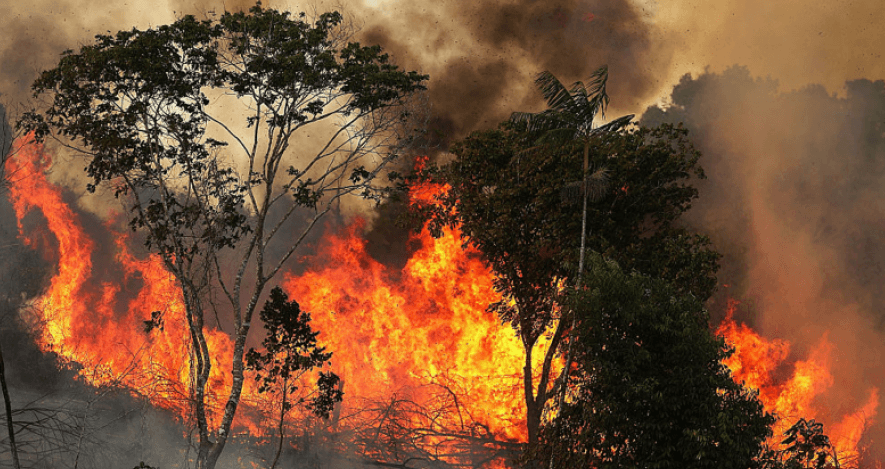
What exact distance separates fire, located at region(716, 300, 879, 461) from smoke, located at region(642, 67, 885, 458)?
34 cm

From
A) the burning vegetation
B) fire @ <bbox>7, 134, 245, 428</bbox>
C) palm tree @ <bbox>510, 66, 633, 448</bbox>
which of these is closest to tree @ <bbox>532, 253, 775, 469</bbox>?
the burning vegetation

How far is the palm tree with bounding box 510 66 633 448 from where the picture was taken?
1723 centimetres

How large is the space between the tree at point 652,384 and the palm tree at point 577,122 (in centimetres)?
302

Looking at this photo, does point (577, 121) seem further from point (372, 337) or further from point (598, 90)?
point (372, 337)

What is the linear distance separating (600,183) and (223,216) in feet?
34.2

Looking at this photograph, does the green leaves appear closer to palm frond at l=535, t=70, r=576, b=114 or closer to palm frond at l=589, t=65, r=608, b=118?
palm frond at l=535, t=70, r=576, b=114

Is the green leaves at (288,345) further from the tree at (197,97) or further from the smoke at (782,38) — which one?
the smoke at (782,38)

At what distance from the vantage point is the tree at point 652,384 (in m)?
13.0

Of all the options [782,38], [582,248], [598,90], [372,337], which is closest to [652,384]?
[582,248]

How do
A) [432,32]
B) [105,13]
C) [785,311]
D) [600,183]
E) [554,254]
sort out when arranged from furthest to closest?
[105,13]
[432,32]
[785,311]
[554,254]
[600,183]

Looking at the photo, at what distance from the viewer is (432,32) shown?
89.2 feet

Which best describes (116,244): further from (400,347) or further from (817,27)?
(817,27)

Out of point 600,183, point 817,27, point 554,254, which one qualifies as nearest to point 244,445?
point 554,254

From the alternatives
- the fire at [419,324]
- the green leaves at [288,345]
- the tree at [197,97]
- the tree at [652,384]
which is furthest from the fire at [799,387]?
the tree at [197,97]
